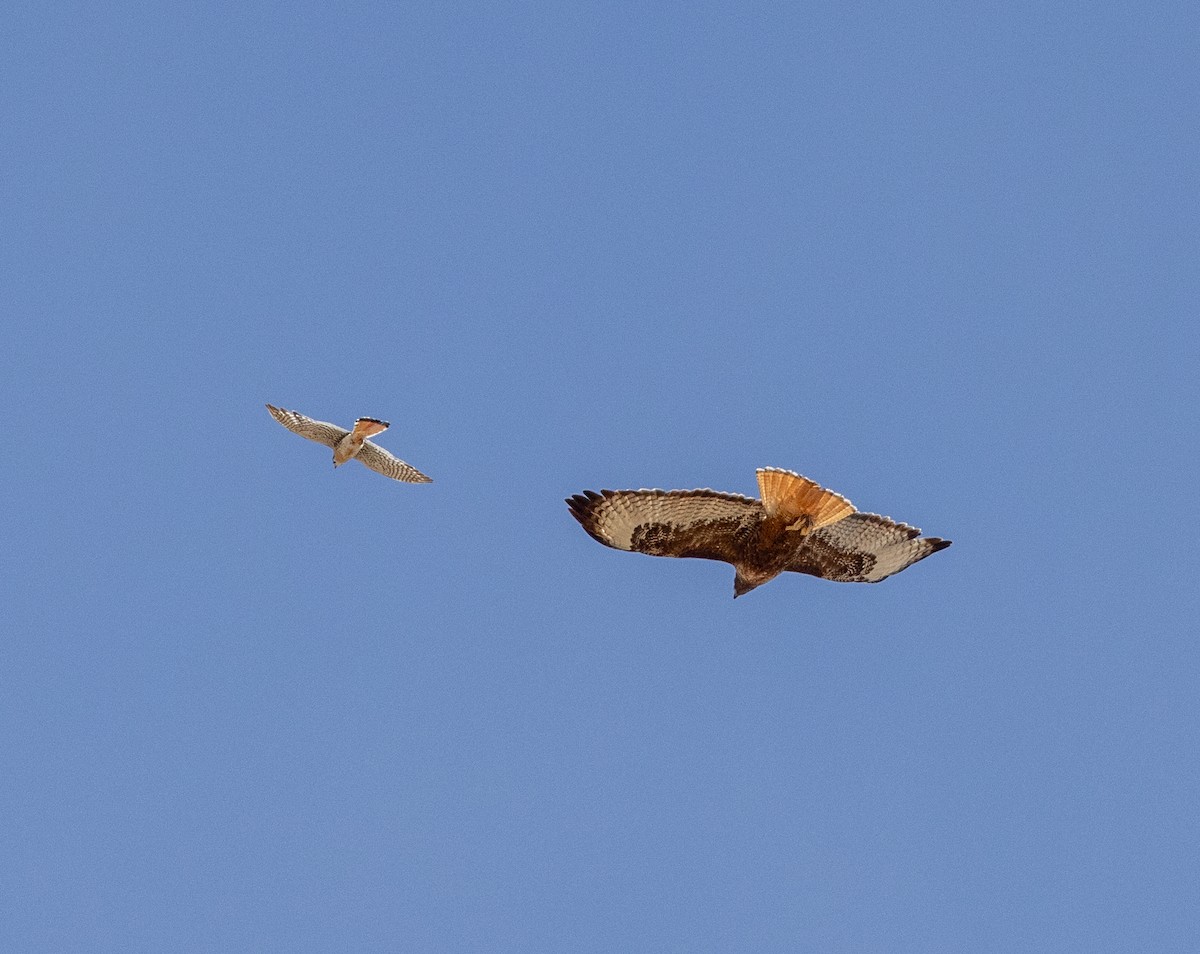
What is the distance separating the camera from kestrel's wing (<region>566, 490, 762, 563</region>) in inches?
502

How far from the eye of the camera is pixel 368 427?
16.4 metres

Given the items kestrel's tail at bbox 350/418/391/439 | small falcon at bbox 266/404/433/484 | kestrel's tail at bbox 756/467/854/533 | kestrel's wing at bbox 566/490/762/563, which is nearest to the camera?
kestrel's tail at bbox 756/467/854/533

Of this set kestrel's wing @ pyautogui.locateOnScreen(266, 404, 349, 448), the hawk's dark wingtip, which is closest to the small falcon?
kestrel's wing @ pyautogui.locateOnScreen(266, 404, 349, 448)

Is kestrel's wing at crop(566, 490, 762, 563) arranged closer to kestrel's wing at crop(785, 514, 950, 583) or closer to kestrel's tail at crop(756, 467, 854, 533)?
kestrel's tail at crop(756, 467, 854, 533)

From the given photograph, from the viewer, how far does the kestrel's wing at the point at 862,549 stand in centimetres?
1343

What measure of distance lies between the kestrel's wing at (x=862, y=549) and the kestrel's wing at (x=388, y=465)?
585 centimetres

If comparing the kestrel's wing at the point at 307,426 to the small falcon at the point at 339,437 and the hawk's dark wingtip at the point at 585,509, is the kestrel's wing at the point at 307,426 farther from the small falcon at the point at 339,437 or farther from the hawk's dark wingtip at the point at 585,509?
the hawk's dark wingtip at the point at 585,509

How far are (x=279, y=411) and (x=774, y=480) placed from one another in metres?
6.73

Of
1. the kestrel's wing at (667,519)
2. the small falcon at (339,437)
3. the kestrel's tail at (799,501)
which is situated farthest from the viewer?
the small falcon at (339,437)

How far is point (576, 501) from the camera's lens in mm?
12906

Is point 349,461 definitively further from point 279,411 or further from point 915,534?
point 915,534

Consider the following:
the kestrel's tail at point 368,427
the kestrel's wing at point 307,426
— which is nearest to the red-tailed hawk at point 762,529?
the kestrel's tail at point 368,427

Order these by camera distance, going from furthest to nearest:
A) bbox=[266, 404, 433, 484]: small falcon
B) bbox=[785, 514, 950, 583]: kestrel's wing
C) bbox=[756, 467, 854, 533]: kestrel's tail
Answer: bbox=[266, 404, 433, 484]: small falcon, bbox=[785, 514, 950, 583]: kestrel's wing, bbox=[756, 467, 854, 533]: kestrel's tail

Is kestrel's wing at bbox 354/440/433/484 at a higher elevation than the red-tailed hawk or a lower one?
higher
